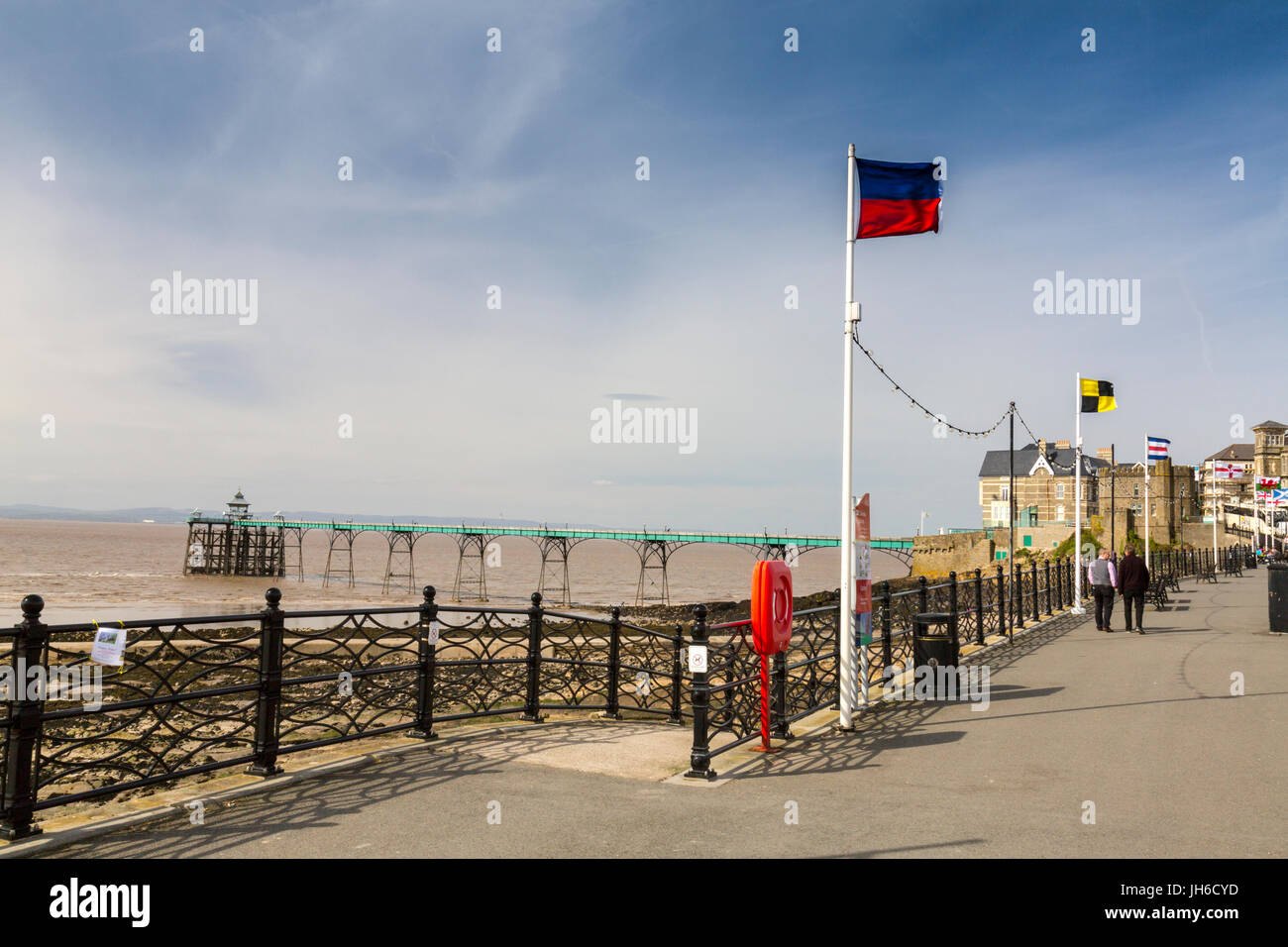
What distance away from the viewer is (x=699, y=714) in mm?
7684

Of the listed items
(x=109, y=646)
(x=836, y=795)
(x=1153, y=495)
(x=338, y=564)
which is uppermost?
(x=1153, y=495)

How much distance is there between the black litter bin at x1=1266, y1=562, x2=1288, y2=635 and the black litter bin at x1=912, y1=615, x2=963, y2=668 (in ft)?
33.9

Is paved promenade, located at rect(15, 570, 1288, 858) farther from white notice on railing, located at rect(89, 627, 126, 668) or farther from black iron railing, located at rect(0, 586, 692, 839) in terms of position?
white notice on railing, located at rect(89, 627, 126, 668)

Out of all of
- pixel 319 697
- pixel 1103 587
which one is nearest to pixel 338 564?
pixel 1103 587

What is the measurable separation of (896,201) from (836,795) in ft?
20.8

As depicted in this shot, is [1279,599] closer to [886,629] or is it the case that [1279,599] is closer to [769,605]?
[886,629]

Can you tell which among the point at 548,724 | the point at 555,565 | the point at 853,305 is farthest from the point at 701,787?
the point at 555,565

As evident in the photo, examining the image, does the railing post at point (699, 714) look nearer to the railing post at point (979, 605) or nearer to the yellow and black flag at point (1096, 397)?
the railing post at point (979, 605)

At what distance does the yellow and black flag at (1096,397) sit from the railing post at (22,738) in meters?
26.3

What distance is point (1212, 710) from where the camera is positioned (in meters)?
10.4

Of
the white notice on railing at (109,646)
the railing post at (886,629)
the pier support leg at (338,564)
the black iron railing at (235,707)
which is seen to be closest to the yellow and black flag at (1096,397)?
the railing post at (886,629)

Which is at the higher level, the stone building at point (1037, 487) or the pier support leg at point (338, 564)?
the stone building at point (1037, 487)

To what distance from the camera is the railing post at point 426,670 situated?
27.6 ft

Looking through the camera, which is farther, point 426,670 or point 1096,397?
point 1096,397
